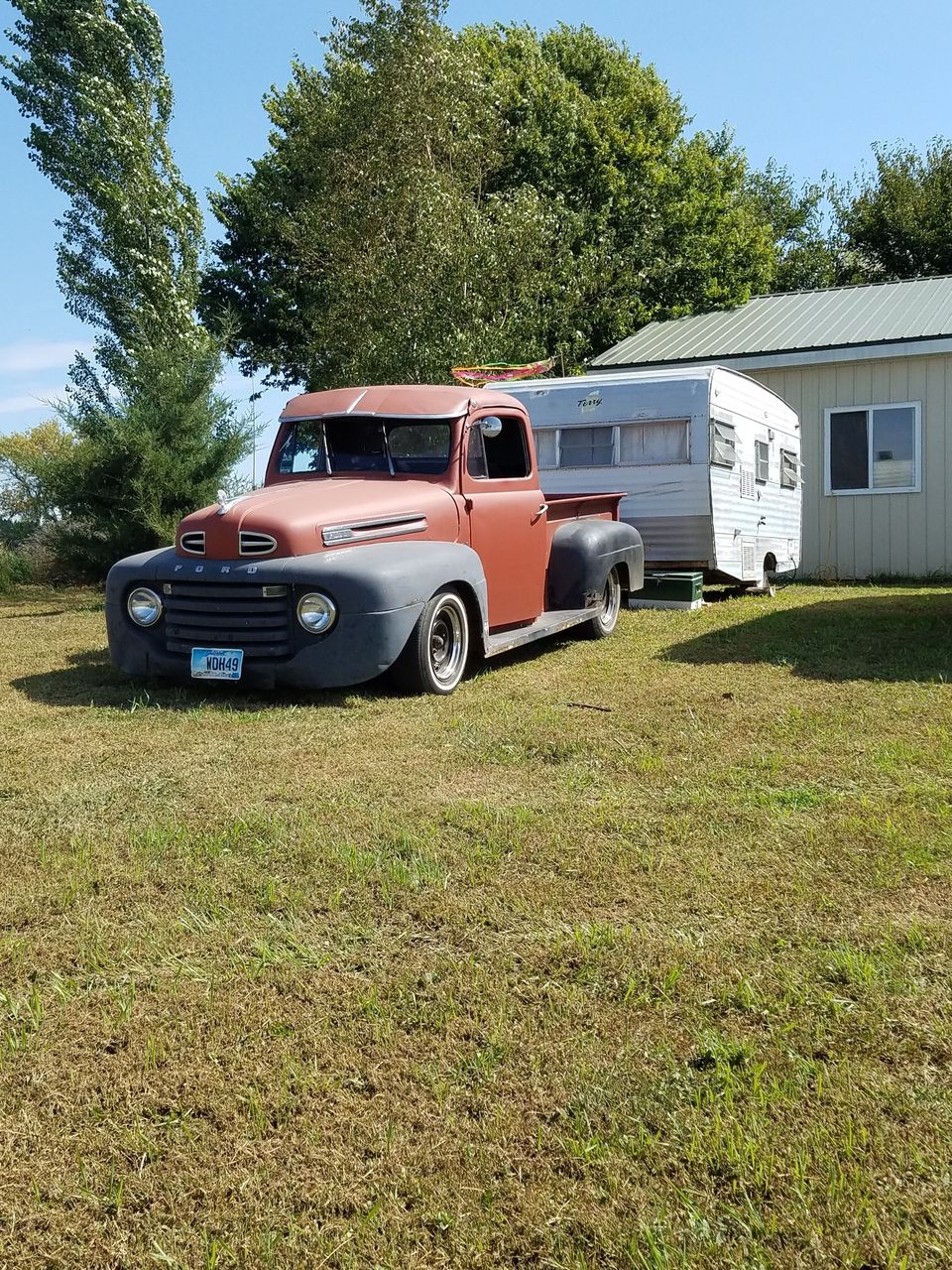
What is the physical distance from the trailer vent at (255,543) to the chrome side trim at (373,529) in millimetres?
320

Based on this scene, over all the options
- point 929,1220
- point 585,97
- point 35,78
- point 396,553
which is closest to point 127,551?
point 35,78

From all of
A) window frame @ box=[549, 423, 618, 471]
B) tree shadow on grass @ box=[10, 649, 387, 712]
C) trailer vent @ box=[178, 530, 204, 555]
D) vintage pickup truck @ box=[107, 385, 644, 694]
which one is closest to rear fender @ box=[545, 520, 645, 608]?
vintage pickup truck @ box=[107, 385, 644, 694]

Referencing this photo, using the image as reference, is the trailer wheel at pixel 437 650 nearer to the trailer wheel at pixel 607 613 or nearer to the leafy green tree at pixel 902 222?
the trailer wheel at pixel 607 613

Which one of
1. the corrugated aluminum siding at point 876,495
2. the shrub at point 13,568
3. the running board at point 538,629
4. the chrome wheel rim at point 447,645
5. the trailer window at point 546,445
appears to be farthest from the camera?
the shrub at point 13,568

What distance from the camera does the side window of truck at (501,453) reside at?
8078mm

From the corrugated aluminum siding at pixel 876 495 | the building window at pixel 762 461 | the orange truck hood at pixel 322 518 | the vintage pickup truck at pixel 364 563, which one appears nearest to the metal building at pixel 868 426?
the corrugated aluminum siding at pixel 876 495

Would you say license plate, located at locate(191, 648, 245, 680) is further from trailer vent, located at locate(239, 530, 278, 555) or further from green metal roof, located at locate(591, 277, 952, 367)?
green metal roof, located at locate(591, 277, 952, 367)

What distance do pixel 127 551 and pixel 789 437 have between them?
376 inches

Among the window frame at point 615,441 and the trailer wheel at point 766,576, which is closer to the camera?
the window frame at point 615,441

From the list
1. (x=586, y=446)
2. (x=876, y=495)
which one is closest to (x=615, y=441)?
(x=586, y=446)

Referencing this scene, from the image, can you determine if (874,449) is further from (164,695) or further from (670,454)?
(164,695)

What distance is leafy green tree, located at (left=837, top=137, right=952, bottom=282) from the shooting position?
33594mm

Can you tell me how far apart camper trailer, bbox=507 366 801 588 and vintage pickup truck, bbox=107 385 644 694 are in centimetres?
293

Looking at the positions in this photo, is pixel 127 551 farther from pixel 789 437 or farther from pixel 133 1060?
pixel 133 1060
